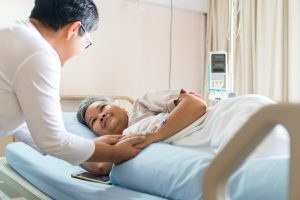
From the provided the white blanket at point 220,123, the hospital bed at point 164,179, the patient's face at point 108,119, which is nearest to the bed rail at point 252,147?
the hospital bed at point 164,179

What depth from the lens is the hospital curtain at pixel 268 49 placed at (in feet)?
8.95

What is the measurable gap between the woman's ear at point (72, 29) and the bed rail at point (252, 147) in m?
0.83

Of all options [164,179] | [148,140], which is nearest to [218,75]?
[148,140]

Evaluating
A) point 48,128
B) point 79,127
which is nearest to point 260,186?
point 48,128

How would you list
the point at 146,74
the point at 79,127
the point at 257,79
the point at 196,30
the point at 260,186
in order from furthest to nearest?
the point at 196,30 < the point at 146,74 < the point at 257,79 < the point at 79,127 < the point at 260,186

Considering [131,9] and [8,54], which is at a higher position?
[131,9]

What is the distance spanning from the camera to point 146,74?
3.26m

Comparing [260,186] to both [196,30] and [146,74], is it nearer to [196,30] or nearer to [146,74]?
[146,74]

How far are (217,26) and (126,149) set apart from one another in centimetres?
249

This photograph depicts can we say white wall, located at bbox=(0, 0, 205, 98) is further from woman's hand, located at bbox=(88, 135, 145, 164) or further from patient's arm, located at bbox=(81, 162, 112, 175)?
woman's hand, located at bbox=(88, 135, 145, 164)

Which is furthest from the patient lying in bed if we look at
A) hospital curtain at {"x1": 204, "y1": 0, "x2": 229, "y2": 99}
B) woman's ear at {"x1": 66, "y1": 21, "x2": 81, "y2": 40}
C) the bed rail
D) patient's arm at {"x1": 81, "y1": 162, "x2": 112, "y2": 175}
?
hospital curtain at {"x1": 204, "y1": 0, "x2": 229, "y2": 99}

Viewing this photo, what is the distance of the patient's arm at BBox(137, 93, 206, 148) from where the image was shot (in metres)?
1.41

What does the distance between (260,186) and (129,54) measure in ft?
7.97

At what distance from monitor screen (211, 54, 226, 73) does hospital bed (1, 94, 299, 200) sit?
1.55 metres
